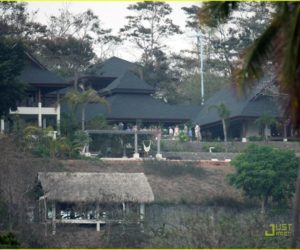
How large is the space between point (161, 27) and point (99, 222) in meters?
33.2

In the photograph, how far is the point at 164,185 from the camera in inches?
1896

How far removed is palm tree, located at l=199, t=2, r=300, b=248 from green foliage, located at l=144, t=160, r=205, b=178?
117ft

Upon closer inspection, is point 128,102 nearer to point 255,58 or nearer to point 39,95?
point 39,95

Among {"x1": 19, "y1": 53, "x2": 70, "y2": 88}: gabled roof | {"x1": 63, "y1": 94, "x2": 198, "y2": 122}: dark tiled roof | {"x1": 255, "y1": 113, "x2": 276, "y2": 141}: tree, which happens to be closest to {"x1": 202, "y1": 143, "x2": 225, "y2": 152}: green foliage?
{"x1": 255, "y1": 113, "x2": 276, "y2": 141}: tree

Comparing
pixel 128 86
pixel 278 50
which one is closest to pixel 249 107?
pixel 128 86

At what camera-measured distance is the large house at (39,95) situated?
5331 centimetres

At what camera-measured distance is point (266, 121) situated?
55594mm

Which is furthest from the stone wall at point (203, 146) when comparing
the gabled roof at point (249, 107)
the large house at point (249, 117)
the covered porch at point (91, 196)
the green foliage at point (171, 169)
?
the covered porch at point (91, 196)

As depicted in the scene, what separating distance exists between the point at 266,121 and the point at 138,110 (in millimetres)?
8580

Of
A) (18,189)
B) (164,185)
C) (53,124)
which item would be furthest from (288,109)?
(53,124)

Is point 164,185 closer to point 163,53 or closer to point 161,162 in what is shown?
point 161,162

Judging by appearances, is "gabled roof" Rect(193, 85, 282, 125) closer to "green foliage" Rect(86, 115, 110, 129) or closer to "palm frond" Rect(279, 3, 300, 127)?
"green foliage" Rect(86, 115, 110, 129)

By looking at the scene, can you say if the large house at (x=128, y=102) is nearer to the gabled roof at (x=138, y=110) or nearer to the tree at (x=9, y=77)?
the gabled roof at (x=138, y=110)

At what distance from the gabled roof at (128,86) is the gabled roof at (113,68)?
146 centimetres
